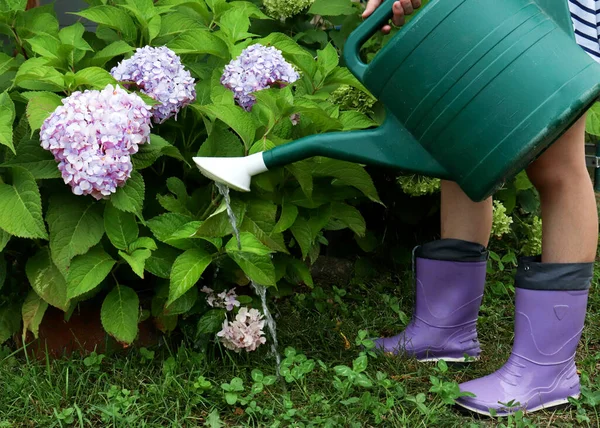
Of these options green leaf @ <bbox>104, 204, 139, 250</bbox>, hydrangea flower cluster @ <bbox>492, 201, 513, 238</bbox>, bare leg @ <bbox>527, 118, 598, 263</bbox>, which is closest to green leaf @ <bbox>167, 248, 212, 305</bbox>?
green leaf @ <bbox>104, 204, 139, 250</bbox>

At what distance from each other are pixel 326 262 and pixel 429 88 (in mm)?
1231

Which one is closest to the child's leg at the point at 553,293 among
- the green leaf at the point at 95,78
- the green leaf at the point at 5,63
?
the green leaf at the point at 95,78

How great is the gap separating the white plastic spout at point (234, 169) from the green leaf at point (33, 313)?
50cm

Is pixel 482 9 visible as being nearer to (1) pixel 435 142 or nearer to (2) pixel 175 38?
(1) pixel 435 142

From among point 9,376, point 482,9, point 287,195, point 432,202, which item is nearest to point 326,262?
point 432,202

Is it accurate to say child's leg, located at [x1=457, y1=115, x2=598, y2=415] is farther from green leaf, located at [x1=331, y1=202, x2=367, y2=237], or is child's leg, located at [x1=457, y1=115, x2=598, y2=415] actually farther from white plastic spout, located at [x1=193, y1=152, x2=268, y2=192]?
white plastic spout, located at [x1=193, y1=152, x2=268, y2=192]

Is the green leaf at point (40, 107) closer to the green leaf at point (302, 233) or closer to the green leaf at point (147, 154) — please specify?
the green leaf at point (147, 154)

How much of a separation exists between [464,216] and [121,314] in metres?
0.83

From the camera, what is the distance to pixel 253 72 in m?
1.63

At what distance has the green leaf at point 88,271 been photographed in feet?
4.85

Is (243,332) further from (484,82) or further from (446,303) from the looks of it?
(484,82)

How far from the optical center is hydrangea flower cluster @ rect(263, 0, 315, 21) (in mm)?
2201

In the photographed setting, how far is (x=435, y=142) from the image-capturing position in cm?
129

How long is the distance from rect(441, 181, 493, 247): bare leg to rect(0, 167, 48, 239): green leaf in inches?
36.4
